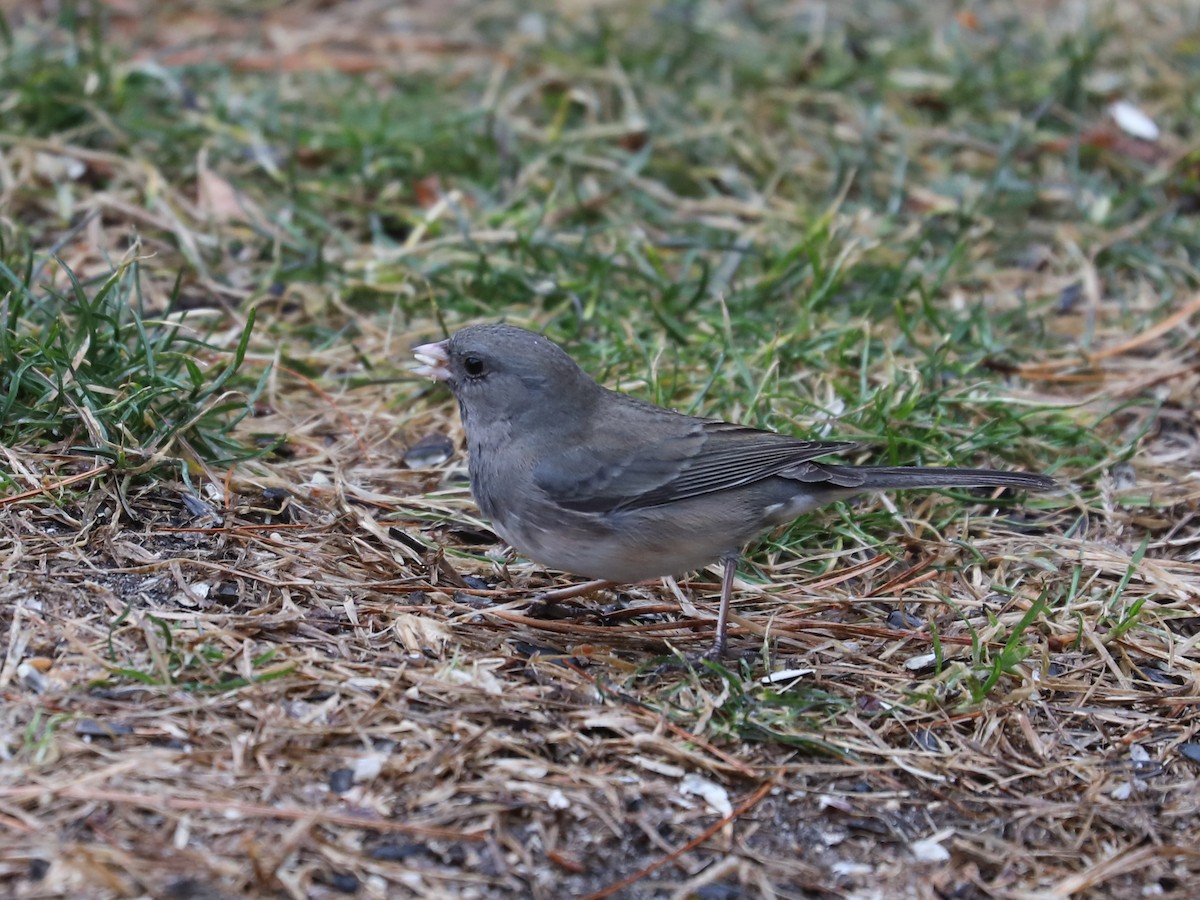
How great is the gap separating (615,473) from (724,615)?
1.58 ft

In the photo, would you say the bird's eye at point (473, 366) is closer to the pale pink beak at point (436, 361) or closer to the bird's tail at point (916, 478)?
the pale pink beak at point (436, 361)

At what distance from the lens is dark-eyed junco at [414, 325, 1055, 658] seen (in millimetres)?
3502

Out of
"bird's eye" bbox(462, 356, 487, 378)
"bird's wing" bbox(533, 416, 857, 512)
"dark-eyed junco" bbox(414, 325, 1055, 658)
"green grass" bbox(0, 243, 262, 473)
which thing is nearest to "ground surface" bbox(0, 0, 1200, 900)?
"green grass" bbox(0, 243, 262, 473)

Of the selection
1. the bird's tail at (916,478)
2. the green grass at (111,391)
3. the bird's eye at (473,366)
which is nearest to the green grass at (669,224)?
the green grass at (111,391)

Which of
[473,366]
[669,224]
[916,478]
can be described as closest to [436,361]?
[473,366]

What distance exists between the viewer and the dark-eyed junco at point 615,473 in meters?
3.50

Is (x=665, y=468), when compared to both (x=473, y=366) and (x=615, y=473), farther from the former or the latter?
(x=473, y=366)

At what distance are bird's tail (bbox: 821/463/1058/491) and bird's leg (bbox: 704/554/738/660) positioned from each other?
0.37 metres

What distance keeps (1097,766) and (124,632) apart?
91.9 inches

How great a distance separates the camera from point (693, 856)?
2783 millimetres

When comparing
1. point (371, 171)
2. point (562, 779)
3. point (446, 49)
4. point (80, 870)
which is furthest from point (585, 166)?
point (80, 870)

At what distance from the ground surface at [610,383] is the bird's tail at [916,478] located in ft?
1.01

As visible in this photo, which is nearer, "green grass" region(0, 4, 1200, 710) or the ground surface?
the ground surface

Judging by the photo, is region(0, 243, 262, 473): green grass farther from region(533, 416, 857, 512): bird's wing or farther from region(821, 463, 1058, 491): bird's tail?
region(821, 463, 1058, 491): bird's tail
